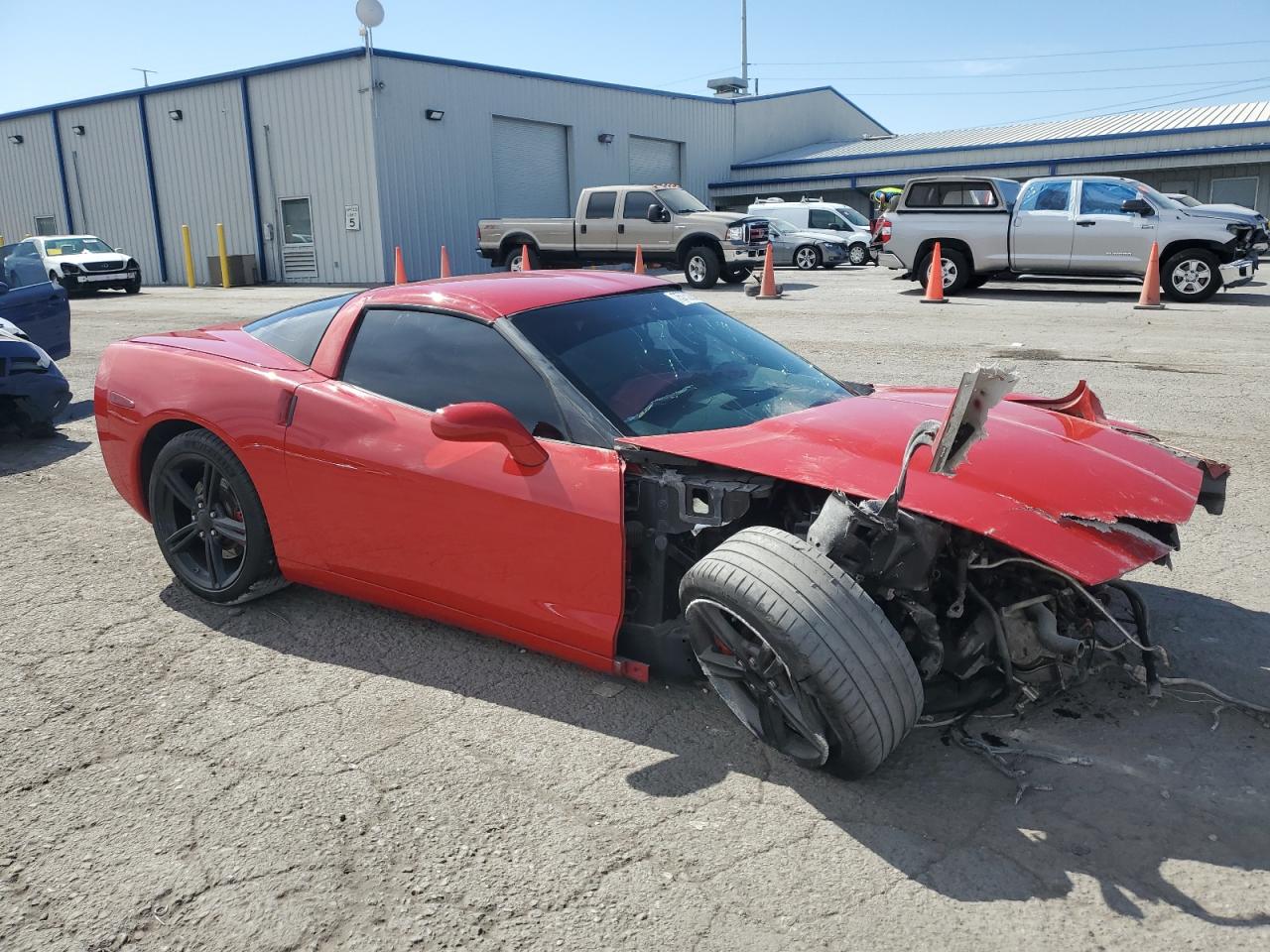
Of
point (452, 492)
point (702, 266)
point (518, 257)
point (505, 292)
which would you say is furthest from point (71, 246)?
point (452, 492)

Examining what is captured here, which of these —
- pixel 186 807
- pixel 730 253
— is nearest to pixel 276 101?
pixel 730 253

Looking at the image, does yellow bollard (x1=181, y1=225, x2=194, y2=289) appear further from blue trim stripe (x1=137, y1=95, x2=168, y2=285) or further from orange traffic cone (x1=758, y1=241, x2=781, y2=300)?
orange traffic cone (x1=758, y1=241, x2=781, y2=300)

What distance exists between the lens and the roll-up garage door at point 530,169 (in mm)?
27891

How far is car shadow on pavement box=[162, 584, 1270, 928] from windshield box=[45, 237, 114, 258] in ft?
74.1

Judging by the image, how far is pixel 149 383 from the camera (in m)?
4.21

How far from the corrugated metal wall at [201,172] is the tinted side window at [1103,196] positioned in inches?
823

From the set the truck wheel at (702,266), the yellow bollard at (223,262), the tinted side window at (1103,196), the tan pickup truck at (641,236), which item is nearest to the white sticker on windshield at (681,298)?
the tinted side window at (1103,196)

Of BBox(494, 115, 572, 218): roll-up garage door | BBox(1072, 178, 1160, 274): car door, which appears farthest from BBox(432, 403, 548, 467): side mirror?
BBox(494, 115, 572, 218): roll-up garage door

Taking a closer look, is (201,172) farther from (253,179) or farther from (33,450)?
(33,450)

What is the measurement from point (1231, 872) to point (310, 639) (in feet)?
9.83

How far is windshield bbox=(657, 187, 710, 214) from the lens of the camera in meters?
19.1

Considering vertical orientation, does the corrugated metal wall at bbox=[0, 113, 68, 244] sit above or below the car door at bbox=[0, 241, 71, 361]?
above

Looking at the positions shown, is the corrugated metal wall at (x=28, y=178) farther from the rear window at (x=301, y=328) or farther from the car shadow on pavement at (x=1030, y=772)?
the car shadow on pavement at (x=1030, y=772)

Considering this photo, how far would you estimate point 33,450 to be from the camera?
714 centimetres
